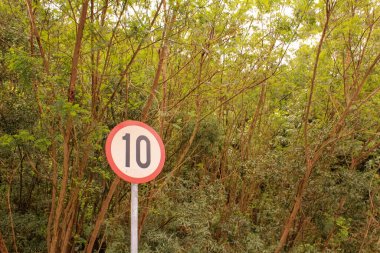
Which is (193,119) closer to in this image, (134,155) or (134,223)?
(134,155)

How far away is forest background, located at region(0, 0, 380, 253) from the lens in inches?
117

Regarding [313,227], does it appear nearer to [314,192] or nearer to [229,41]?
[314,192]

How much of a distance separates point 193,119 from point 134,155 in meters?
3.18

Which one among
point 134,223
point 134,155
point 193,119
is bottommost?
point 134,223

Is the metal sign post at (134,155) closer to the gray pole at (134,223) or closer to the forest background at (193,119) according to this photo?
the gray pole at (134,223)

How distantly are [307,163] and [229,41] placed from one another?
204cm

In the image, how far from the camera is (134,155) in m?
2.13

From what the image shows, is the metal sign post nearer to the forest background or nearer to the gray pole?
the gray pole

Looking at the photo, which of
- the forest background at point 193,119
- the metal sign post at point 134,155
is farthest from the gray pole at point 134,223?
the forest background at point 193,119

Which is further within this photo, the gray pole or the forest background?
the forest background

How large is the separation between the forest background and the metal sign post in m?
0.66

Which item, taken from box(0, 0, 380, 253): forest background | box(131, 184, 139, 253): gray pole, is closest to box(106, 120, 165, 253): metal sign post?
box(131, 184, 139, 253): gray pole

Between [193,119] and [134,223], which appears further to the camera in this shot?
[193,119]

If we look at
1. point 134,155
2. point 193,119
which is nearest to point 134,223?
point 134,155
